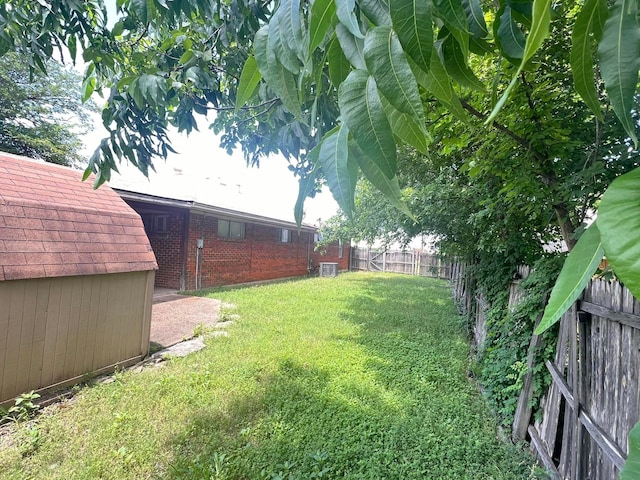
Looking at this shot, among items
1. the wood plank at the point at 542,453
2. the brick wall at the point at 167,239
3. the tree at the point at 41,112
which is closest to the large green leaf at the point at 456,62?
the wood plank at the point at 542,453

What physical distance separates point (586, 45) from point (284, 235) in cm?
1348

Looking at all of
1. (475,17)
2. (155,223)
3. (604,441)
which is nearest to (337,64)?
(475,17)

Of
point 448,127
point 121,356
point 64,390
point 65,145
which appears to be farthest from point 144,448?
point 65,145

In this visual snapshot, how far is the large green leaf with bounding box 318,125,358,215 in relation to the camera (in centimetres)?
50

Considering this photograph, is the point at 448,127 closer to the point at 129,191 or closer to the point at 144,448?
the point at 144,448

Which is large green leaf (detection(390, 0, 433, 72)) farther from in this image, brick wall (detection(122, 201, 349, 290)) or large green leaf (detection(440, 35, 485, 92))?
brick wall (detection(122, 201, 349, 290))

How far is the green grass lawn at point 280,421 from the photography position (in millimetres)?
2322

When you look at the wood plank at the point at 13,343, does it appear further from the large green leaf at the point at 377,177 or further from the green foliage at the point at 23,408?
the large green leaf at the point at 377,177

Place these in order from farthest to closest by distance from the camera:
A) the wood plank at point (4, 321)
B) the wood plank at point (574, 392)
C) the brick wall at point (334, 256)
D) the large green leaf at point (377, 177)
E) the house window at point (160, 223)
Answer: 1. the brick wall at point (334, 256)
2. the house window at point (160, 223)
3. the wood plank at point (4, 321)
4. the wood plank at point (574, 392)
5. the large green leaf at point (377, 177)

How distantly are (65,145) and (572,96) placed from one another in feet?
65.1

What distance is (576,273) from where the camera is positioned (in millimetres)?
401

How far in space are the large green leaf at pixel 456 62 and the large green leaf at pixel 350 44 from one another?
0.19 m

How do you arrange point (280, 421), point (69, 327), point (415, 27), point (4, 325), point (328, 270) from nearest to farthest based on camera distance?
point (415, 27)
point (4, 325)
point (280, 421)
point (69, 327)
point (328, 270)

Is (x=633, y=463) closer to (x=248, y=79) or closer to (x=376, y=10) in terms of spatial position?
(x=376, y=10)
